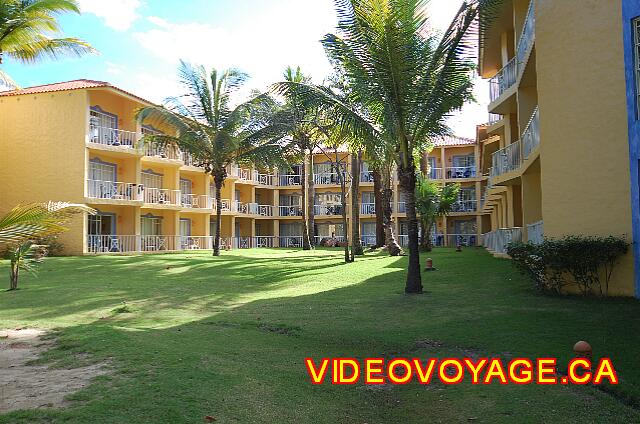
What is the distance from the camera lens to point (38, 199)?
25.5 metres

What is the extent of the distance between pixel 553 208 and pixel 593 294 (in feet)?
6.60

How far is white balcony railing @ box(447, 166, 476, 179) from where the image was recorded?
43.1 meters

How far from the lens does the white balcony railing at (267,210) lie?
45.5 meters

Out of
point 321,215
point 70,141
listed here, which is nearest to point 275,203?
point 321,215

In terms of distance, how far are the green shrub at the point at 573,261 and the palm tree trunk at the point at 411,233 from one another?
7.18 ft

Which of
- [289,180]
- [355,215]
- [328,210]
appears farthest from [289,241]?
[355,215]

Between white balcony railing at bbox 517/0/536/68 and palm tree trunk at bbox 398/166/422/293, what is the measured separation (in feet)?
15.4

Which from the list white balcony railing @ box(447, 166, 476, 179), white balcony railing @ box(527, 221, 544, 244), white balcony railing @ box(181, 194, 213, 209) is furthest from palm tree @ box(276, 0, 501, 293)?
white balcony railing @ box(447, 166, 476, 179)

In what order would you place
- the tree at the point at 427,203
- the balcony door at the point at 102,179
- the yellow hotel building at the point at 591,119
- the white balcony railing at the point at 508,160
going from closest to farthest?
the yellow hotel building at the point at 591,119 < the white balcony railing at the point at 508,160 < the balcony door at the point at 102,179 < the tree at the point at 427,203

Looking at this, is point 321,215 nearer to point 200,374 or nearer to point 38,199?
point 38,199

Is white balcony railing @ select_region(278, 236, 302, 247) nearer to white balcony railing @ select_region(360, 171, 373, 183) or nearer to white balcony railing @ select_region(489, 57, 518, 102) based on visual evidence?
white balcony railing @ select_region(360, 171, 373, 183)

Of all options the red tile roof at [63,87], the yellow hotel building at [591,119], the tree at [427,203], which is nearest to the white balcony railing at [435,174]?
the tree at [427,203]

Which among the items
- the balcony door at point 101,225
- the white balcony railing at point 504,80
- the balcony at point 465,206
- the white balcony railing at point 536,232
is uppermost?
the white balcony railing at point 504,80

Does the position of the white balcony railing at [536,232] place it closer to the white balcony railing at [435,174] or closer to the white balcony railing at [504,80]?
the white balcony railing at [504,80]
